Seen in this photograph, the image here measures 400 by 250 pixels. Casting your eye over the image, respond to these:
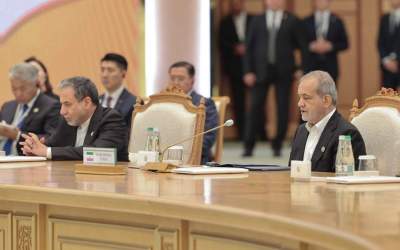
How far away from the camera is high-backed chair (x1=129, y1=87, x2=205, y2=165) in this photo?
5363 millimetres

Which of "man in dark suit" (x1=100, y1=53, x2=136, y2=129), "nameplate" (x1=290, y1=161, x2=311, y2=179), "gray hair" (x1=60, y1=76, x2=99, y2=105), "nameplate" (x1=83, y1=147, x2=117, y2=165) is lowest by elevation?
"nameplate" (x1=290, y1=161, x2=311, y2=179)

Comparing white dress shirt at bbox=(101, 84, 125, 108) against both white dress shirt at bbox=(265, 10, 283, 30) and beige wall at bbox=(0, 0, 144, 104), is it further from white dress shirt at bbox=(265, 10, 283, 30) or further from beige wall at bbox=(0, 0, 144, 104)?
white dress shirt at bbox=(265, 10, 283, 30)

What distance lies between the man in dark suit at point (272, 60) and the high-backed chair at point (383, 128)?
A: 5651 millimetres

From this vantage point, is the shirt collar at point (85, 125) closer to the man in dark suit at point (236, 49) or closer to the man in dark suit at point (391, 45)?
the man in dark suit at point (391, 45)

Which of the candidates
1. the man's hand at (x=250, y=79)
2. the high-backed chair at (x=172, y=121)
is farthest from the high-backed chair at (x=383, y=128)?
the man's hand at (x=250, y=79)

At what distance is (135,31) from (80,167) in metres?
4.07

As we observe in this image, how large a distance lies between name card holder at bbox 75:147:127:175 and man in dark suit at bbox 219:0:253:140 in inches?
305

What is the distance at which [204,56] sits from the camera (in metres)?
8.21

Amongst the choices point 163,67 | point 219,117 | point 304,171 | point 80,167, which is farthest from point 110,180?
point 163,67

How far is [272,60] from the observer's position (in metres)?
10.6

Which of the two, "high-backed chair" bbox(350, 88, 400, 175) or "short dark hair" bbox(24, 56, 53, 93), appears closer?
"high-backed chair" bbox(350, 88, 400, 175)

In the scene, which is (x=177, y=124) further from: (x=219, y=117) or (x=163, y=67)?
(x=163, y=67)

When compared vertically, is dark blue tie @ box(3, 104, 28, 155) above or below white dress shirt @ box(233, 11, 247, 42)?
below

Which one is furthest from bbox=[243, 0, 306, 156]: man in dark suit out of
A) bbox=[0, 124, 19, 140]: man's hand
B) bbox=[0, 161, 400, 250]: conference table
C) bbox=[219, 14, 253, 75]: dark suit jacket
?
bbox=[0, 161, 400, 250]: conference table
